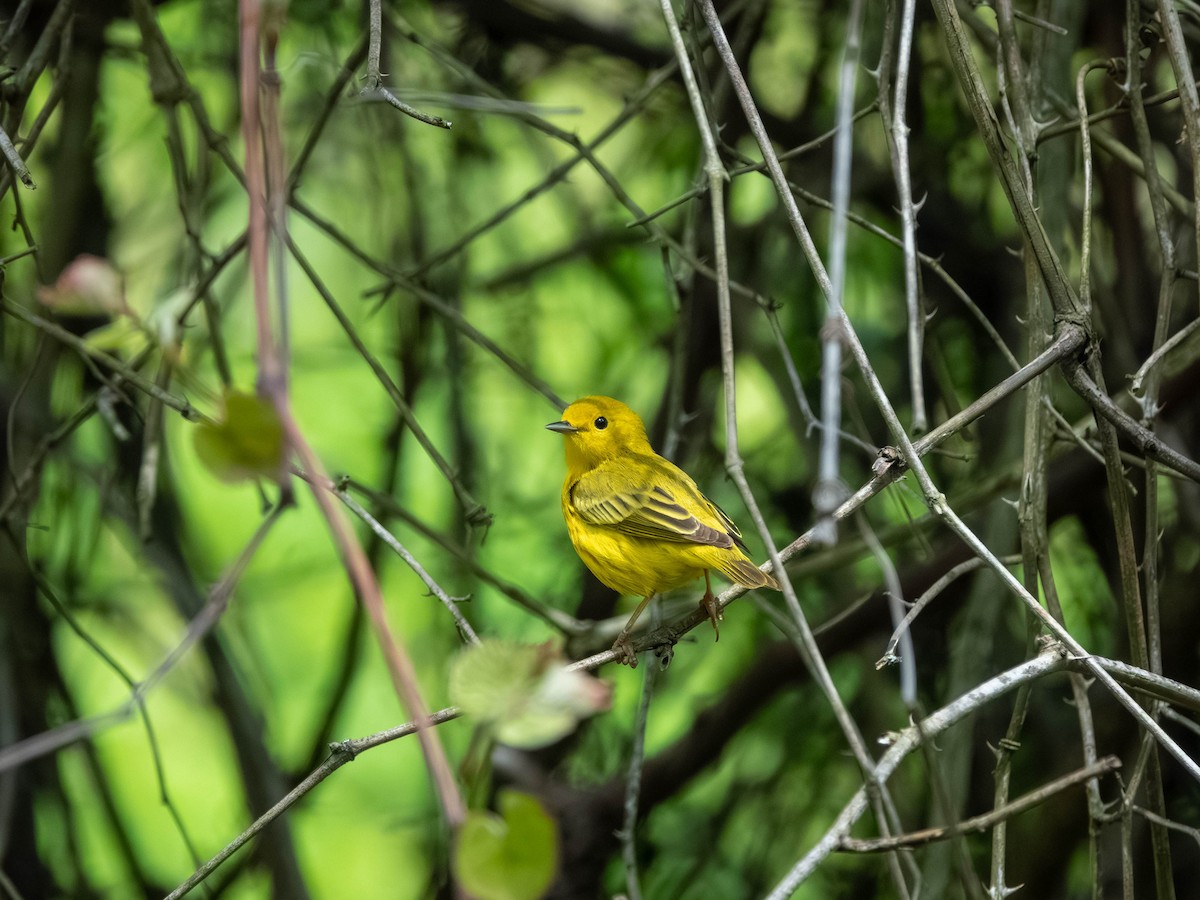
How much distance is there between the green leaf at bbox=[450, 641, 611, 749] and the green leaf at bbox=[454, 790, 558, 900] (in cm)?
7

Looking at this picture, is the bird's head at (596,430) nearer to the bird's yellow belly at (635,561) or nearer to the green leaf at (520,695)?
the bird's yellow belly at (635,561)

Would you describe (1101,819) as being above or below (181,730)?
above

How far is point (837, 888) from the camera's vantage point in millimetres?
4492

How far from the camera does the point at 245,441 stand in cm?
82

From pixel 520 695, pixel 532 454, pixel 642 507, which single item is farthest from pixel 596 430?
pixel 520 695

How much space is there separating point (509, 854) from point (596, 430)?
342 cm

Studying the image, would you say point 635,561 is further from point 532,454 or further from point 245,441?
point 245,441

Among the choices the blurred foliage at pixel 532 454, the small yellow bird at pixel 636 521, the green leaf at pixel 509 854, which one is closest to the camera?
the green leaf at pixel 509 854

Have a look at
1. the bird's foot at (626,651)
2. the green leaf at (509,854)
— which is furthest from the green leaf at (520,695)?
the bird's foot at (626,651)

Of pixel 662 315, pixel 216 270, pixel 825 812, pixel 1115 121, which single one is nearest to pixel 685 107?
pixel 662 315

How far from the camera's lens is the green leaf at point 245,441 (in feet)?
2.66

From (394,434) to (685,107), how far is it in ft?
5.98

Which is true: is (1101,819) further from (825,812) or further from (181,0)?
(181,0)

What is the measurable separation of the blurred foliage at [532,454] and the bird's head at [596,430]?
26cm
